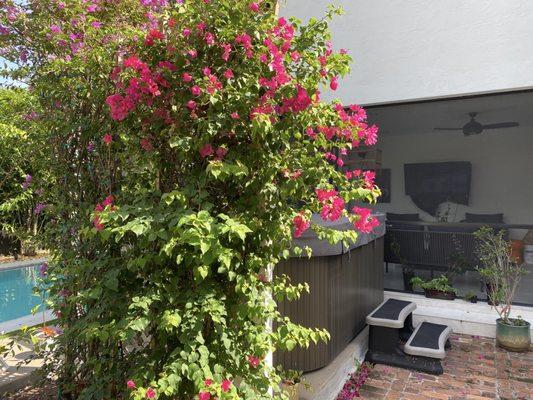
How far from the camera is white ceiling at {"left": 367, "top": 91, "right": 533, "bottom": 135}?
5016mm

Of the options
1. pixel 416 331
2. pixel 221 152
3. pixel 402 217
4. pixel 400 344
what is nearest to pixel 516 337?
pixel 416 331

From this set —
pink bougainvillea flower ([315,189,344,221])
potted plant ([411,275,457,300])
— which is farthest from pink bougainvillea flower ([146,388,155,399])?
potted plant ([411,275,457,300])

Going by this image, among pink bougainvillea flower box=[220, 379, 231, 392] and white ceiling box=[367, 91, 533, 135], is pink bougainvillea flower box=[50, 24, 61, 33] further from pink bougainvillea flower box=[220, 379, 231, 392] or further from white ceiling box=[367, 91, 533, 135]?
white ceiling box=[367, 91, 533, 135]

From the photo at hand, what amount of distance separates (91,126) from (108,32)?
0.55 meters

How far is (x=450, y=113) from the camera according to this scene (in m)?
5.41

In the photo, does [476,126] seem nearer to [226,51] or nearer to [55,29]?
[226,51]

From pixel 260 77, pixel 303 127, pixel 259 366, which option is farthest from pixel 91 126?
pixel 259 366

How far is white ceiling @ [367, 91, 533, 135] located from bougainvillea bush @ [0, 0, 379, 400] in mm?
3693

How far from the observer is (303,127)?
194 cm

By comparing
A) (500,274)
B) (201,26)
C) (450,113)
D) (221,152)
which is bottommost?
(500,274)

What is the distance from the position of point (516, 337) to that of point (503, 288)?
0.53 m

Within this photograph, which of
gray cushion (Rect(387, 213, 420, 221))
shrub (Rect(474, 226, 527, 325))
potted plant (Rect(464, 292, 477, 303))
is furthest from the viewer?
gray cushion (Rect(387, 213, 420, 221))

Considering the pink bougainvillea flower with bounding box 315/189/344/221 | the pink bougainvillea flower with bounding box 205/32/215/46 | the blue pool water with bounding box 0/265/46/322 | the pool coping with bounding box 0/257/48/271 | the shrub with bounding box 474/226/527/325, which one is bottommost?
the blue pool water with bounding box 0/265/46/322

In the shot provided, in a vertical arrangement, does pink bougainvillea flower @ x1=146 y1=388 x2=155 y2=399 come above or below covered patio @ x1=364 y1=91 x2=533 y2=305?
below
